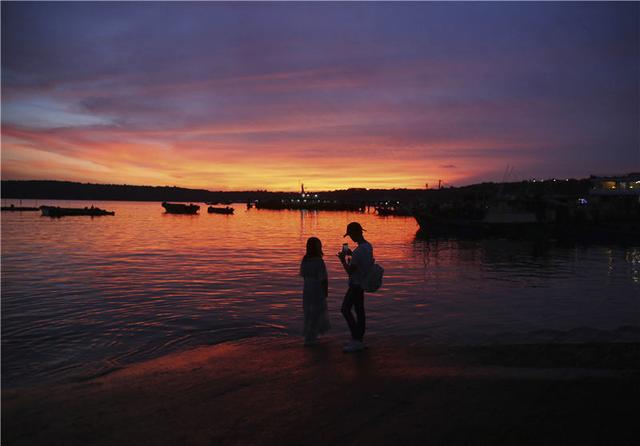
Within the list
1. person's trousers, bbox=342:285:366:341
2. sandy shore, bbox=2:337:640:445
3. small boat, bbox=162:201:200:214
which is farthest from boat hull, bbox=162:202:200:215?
person's trousers, bbox=342:285:366:341

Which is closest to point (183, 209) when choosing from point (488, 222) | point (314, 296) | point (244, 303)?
point (488, 222)

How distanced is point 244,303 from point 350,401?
8973 millimetres

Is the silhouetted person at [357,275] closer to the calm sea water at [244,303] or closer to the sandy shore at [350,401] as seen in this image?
the sandy shore at [350,401]

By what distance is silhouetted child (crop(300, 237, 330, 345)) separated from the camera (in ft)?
27.2

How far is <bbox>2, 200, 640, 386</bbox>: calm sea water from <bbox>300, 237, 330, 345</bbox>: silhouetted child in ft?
4.33

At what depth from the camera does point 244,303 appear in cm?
1426

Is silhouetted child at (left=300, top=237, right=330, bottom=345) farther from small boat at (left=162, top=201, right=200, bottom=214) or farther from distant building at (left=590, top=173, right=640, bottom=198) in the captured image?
small boat at (left=162, top=201, right=200, bottom=214)

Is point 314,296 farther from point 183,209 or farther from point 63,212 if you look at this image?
point 183,209

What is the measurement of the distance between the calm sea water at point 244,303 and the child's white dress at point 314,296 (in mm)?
1131

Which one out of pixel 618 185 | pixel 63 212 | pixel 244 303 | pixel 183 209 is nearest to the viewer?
pixel 244 303

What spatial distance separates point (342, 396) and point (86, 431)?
9.47ft

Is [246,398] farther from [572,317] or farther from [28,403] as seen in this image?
[572,317]

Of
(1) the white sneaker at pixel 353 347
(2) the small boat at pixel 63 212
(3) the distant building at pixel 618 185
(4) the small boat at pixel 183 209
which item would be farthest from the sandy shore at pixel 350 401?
(4) the small boat at pixel 183 209

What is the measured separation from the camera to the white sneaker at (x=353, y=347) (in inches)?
320
